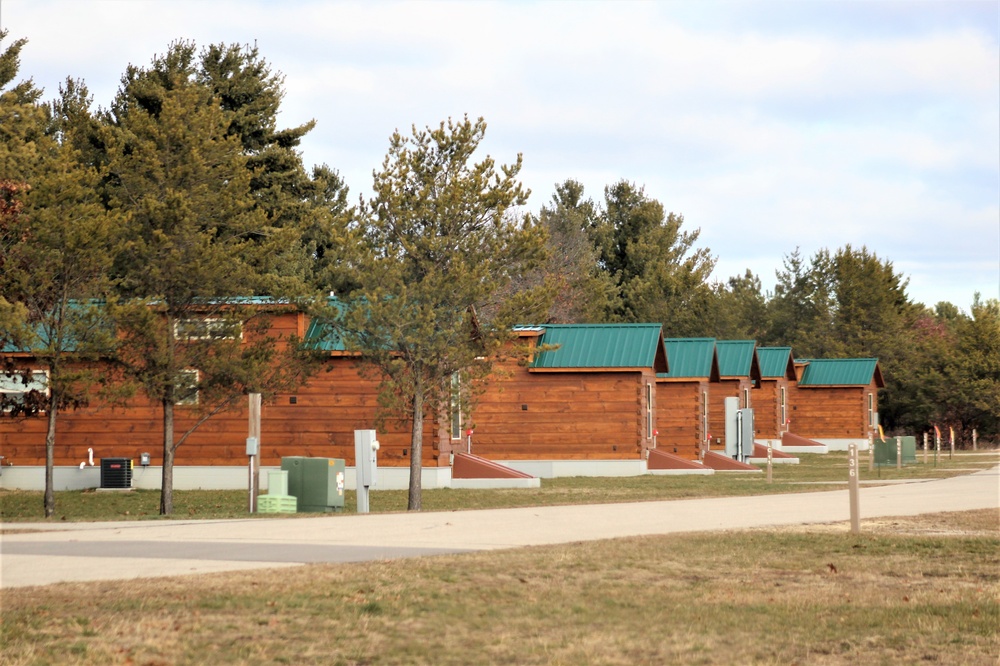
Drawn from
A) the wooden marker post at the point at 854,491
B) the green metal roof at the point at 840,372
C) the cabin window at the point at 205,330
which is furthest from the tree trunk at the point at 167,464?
the green metal roof at the point at 840,372

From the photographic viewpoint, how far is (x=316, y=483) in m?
23.6

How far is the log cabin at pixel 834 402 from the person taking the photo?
6525 cm

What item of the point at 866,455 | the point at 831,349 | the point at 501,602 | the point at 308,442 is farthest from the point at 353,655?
the point at 831,349

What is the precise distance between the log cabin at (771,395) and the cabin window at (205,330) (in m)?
36.4

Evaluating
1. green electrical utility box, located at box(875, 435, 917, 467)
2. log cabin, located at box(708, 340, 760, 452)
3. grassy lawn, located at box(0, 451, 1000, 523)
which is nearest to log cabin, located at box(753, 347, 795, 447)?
log cabin, located at box(708, 340, 760, 452)

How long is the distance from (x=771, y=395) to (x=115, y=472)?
35.3 m

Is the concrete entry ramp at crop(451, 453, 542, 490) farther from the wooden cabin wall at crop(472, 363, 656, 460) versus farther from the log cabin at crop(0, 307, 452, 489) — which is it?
the wooden cabin wall at crop(472, 363, 656, 460)

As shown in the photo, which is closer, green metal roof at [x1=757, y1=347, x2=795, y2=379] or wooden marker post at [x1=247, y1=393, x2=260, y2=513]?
wooden marker post at [x1=247, y1=393, x2=260, y2=513]

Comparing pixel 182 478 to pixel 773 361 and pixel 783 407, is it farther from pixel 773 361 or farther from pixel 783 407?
pixel 783 407

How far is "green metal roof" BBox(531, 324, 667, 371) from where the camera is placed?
39688 millimetres

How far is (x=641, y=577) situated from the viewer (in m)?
12.7

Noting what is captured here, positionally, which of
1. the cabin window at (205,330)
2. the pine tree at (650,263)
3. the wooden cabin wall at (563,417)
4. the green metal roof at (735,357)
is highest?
the pine tree at (650,263)

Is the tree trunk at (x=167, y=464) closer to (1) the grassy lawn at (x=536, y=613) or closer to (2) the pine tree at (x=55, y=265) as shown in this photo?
(2) the pine tree at (x=55, y=265)

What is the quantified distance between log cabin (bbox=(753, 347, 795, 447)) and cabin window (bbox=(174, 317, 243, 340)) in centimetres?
3638
